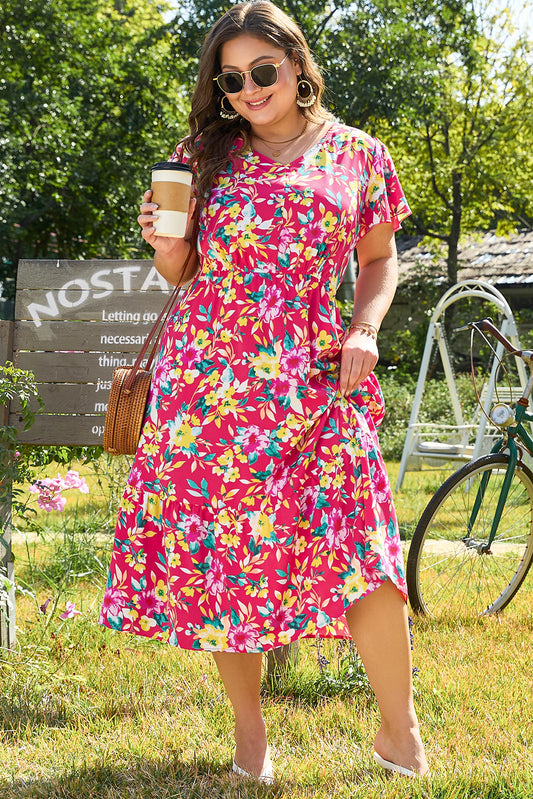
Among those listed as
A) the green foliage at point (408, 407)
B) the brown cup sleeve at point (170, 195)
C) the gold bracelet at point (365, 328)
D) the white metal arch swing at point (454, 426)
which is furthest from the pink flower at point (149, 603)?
the green foliage at point (408, 407)

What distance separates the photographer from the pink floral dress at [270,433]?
1.91 meters

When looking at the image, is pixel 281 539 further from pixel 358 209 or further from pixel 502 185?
pixel 502 185

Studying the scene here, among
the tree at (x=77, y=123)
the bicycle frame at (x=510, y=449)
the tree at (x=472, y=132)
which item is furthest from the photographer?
the tree at (x=472, y=132)

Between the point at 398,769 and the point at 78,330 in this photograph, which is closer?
the point at 398,769

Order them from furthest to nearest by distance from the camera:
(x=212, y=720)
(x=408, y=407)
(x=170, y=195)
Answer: (x=408, y=407), (x=212, y=720), (x=170, y=195)

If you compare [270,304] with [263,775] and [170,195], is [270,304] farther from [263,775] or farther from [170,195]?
[263,775]

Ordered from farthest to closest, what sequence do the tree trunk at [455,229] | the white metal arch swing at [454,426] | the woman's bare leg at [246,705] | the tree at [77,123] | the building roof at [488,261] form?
1. the building roof at [488,261]
2. the tree trunk at [455,229]
3. the tree at [77,123]
4. the white metal arch swing at [454,426]
5. the woman's bare leg at [246,705]

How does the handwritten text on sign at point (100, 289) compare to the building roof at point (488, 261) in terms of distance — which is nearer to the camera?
the handwritten text on sign at point (100, 289)

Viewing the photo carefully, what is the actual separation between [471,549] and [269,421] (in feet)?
6.21

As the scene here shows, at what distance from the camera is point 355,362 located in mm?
1949

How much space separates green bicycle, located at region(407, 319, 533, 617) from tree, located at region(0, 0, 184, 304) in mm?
10496

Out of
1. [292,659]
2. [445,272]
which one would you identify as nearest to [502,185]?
[445,272]

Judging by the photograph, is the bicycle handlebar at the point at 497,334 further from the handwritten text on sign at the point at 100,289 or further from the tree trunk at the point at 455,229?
the tree trunk at the point at 455,229

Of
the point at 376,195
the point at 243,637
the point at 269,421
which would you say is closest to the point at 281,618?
the point at 243,637
